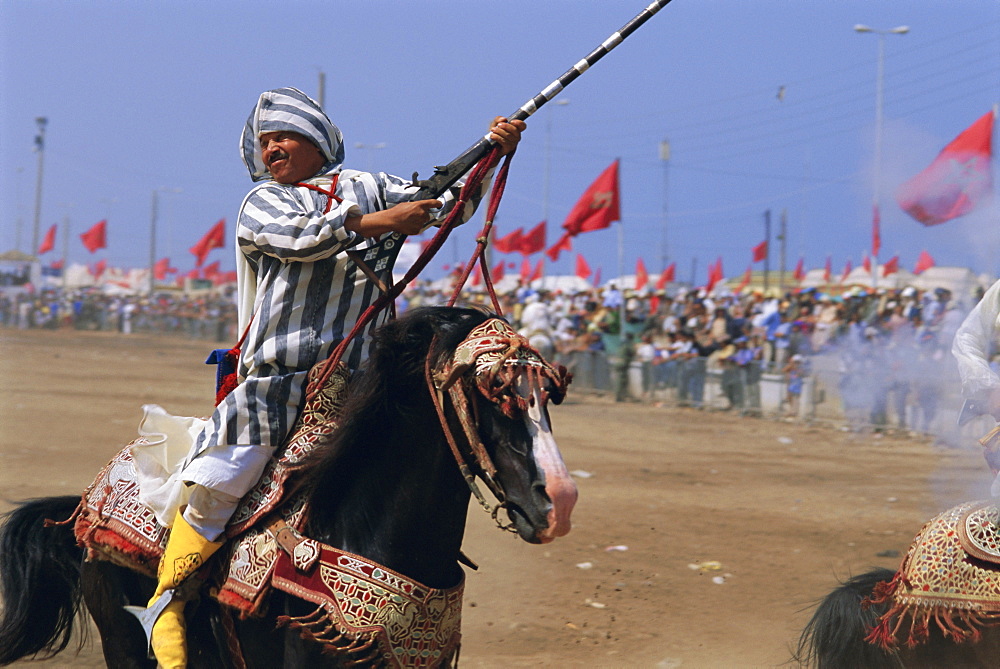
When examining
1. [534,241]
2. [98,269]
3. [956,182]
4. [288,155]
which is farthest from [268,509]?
[98,269]

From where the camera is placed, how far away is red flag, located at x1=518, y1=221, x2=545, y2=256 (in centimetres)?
3200

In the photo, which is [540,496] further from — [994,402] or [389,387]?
[994,402]

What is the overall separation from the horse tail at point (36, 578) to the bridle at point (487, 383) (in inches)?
95.7

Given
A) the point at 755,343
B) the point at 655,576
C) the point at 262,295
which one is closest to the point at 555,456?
the point at 262,295

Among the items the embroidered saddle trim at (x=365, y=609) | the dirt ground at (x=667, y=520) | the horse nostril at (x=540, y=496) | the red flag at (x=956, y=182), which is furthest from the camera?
the red flag at (x=956, y=182)

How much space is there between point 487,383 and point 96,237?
49370mm

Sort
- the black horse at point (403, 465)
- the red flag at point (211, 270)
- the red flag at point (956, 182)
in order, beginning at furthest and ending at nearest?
1. the red flag at point (211, 270)
2. the red flag at point (956, 182)
3. the black horse at point (403, 465)

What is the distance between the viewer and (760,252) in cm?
3994

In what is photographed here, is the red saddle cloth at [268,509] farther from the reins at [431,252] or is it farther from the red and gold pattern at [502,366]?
the red and gold pattern at [502,366]

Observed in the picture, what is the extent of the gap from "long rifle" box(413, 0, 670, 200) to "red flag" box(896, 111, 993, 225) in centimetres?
1223

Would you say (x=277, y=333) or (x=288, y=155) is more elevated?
(x=288, y=155)

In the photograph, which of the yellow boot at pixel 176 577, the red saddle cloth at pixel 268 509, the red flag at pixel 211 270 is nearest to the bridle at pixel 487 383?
the red saddle cloth at pixel 268 509

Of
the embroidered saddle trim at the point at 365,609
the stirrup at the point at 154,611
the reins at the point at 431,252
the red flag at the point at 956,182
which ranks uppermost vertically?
the red flag at the point at 956,182

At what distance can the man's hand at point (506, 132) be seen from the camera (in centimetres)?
312
